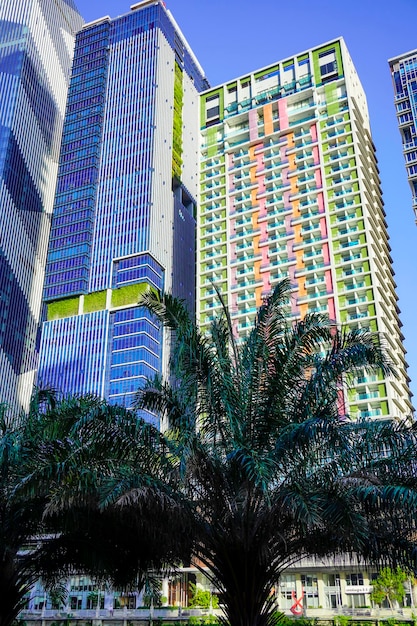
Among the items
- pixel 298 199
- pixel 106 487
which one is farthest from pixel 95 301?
pixel 106 487

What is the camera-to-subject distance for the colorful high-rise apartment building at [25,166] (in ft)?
341

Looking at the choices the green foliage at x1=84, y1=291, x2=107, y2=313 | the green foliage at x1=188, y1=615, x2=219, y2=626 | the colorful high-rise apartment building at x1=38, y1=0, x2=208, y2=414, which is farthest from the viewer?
the green foliage at x1=84, y1=291, x2=107, y2=313

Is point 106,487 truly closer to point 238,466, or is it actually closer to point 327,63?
point 238,466

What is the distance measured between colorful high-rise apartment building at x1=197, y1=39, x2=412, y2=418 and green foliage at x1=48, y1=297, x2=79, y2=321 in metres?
21.6

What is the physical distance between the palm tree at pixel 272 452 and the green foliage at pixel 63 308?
8290 centimetres

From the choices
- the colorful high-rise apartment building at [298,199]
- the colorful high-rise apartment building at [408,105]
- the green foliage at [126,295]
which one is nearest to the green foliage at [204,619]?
the colorful high-rise apartment building at [298,199]

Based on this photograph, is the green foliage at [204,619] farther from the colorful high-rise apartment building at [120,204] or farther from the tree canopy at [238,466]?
the colorful high-rise apartment building at [120,204]

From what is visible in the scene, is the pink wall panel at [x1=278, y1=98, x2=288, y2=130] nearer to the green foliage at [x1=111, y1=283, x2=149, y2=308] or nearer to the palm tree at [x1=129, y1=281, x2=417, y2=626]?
the green foliage at [x1=111, y1=283, x2=149, y2=308]

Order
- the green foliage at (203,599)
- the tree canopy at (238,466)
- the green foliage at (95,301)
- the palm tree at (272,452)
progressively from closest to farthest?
the palm tree at (272,452), the tree canopy at (238,466), the green foliage at (203,599), the green foliage at (95,301)

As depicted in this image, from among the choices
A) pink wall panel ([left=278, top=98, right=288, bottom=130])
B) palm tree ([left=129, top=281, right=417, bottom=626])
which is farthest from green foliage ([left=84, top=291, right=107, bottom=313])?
palm tree ([left=129, top=281, right=417, bottom=626])

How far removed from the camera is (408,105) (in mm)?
98625

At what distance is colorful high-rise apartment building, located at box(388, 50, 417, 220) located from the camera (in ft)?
317

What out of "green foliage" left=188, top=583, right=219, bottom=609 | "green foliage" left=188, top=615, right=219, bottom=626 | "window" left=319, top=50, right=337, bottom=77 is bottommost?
"green foliage" left=188, top=615, right=219, bottom=626

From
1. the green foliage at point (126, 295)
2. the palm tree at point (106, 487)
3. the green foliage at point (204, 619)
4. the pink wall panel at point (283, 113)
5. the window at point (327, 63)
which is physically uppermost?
the window at point (327, 63)
